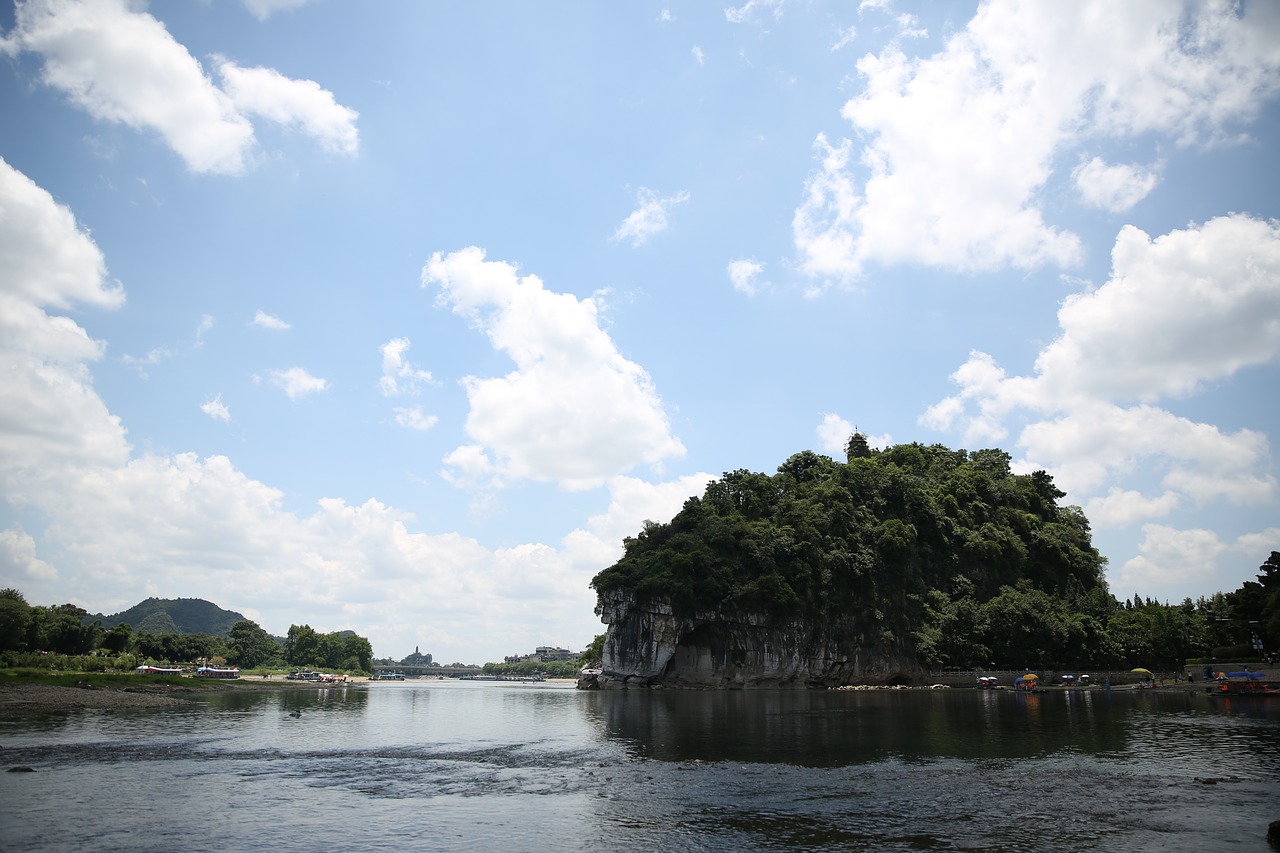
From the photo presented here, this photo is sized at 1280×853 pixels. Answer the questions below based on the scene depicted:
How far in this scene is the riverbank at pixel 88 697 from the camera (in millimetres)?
64000

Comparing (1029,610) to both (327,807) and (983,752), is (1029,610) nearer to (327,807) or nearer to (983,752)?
(983,752)

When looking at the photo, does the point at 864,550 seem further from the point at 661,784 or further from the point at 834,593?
the point at 661,784

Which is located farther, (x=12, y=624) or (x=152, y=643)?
(x=152, y=643)

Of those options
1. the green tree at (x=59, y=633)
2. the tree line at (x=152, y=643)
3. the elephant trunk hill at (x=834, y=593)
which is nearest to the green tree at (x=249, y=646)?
the tree line at (x=152, y=643)

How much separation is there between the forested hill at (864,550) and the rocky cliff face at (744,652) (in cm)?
243

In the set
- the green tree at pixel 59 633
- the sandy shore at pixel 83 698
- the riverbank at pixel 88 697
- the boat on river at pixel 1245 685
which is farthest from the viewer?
the green tree at pixel 59 633

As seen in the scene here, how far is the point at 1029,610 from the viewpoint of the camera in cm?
10512

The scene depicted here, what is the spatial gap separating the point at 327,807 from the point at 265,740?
23.9 m

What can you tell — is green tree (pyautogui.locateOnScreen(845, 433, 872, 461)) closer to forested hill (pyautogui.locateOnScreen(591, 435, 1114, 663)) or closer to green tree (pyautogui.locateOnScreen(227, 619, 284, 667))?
forested hill (pyautogui.locateOnScreen(591, 435, 1114, 663))

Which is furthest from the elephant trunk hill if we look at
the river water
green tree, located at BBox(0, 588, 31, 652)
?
green tree, located at BBox(0, 588, 31, 652)

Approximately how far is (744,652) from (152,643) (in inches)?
3988

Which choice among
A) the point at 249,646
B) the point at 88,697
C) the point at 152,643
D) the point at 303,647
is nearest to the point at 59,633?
the point at 152,643

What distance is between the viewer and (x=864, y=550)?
115m

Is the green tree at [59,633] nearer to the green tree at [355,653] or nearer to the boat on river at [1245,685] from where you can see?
the green tree at [355,653]
